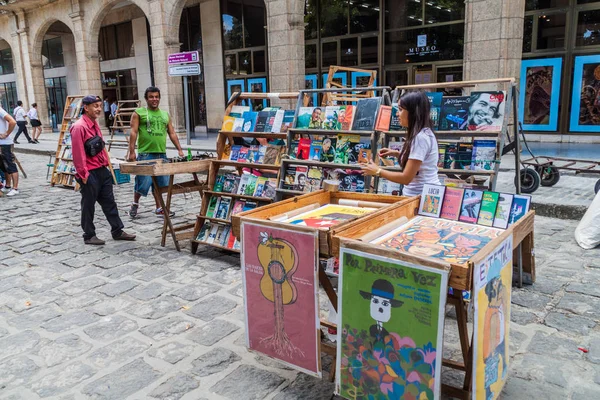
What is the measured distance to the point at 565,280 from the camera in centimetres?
462

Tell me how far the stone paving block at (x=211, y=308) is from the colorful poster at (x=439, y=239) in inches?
75.3

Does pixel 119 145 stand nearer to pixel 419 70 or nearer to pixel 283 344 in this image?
pixel 419 70

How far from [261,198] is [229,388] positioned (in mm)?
2595

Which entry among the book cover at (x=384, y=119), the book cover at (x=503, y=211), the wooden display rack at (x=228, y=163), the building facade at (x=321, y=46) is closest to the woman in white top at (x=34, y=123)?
the building facade at (x=321, y=46)

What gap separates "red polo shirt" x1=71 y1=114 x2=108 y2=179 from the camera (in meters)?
5.80

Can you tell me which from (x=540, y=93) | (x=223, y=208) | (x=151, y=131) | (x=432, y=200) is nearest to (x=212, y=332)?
(x=432, y=200)

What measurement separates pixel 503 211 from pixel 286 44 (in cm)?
1119

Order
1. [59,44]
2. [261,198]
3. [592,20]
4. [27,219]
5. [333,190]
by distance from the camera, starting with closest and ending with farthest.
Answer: [333,190]
[261,198]
[27,219]
[592,20]
[59,44]

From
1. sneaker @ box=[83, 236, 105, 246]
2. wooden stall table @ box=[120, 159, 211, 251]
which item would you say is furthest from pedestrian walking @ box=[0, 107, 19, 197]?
wooden stall table @ box=[120, 159, 211, 251]

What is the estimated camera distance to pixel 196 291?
460 cm

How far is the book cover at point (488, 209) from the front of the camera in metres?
3.24

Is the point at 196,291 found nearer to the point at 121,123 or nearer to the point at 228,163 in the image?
the point at 228,163

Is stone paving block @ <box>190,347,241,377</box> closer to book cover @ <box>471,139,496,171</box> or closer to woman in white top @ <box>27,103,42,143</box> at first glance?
book cover @ <box>471,139,496,171</box>

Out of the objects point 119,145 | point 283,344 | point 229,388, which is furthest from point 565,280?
point 119,145
